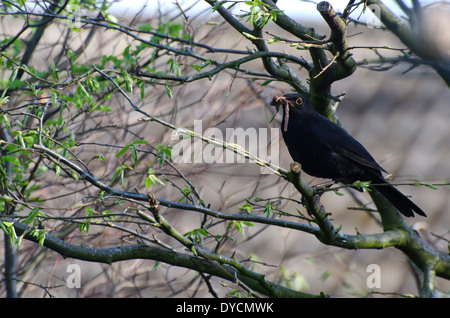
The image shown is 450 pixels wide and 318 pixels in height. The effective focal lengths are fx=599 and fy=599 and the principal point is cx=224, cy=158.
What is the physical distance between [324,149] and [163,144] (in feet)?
4.64

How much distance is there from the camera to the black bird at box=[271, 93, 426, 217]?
4062 millimetres

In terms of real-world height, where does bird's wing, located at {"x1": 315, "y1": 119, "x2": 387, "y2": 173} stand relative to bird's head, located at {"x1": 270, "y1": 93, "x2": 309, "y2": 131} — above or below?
below

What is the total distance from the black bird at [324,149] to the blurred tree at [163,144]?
0.42ft

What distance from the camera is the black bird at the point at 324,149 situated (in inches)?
160

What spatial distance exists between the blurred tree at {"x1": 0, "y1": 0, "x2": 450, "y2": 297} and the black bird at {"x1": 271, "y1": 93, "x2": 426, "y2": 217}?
129 mm

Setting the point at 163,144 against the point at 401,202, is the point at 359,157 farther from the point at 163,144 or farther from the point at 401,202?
the point at 163,144

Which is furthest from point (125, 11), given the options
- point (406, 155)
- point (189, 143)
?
point (406, 155)

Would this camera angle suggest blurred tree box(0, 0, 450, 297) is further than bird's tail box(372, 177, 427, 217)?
No

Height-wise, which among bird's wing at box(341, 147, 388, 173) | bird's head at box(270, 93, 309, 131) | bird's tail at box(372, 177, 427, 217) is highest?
bird's head at box(270, 93, 309, 131)

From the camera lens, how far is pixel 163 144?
491 centimetres

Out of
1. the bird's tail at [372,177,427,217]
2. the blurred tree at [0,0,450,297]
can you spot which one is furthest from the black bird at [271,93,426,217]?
the blurred tree at [0,0,450,297]

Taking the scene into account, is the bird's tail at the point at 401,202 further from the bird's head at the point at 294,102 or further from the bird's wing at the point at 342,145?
the bird's head at the point at 294,102

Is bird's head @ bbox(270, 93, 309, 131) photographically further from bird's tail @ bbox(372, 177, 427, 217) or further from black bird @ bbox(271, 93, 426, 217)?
bird's tail @ bbox(372, 177, 427, 217)

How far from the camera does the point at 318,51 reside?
356 cm
